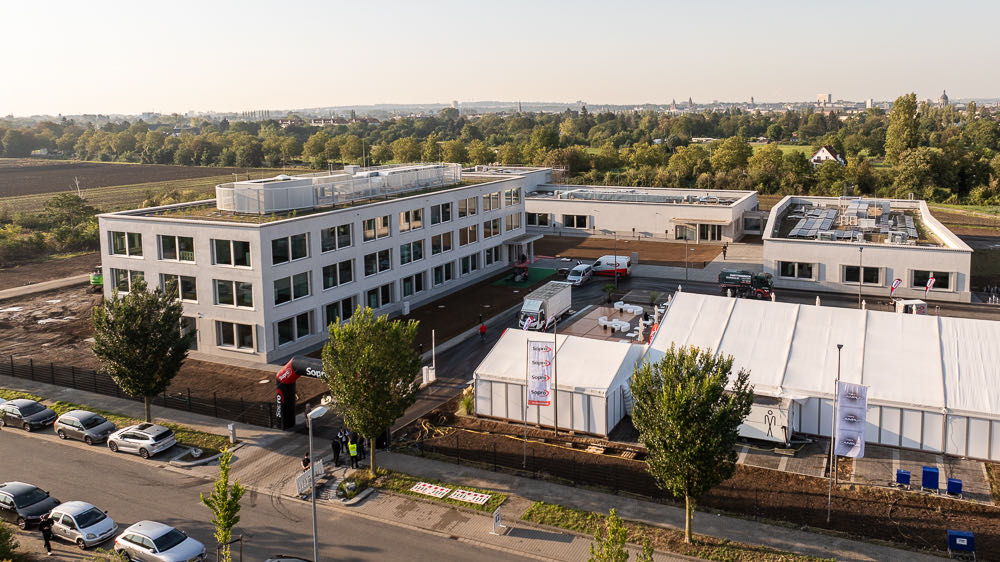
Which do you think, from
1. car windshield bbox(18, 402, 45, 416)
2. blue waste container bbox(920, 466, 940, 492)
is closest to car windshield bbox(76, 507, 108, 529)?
car windshield bbox(18, 402, 45, 416)

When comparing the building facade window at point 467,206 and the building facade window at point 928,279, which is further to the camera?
the building facade window at point 467,206

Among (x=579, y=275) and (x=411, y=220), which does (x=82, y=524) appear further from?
(x=579, y=275)

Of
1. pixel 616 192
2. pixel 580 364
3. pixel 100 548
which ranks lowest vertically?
pixel 100 548

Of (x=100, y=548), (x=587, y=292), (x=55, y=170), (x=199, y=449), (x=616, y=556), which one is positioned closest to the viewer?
(x=616, y=556)

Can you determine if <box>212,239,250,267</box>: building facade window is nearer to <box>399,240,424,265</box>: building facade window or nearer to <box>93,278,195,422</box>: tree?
<box>93,278,195,422</box>: tree

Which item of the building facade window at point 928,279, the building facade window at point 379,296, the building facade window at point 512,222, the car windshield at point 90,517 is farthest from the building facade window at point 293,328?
the building facade window at point 928,279

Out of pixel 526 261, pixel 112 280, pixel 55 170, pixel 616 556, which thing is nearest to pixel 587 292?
pixel 526 261

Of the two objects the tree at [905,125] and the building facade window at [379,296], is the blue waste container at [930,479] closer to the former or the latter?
the building facade window at [379,296]

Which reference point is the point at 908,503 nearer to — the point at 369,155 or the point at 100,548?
the point at 100,548
